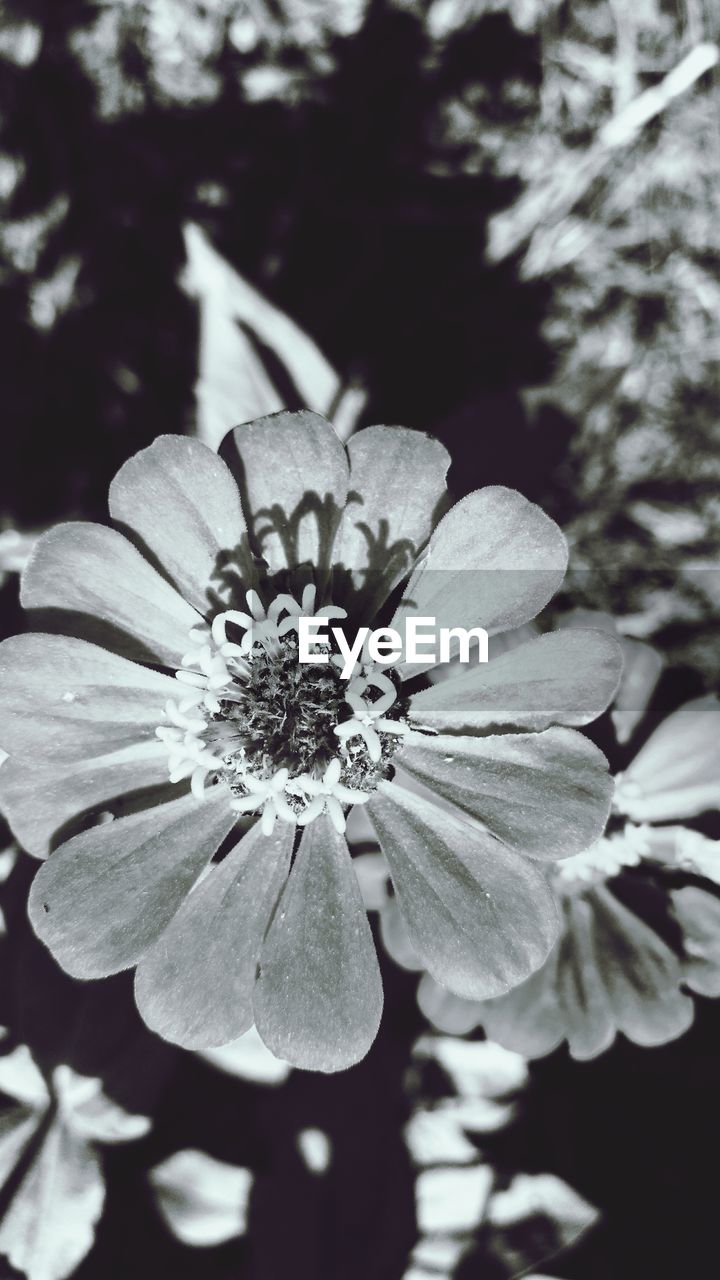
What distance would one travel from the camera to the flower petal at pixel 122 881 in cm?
114

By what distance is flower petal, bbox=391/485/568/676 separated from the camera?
1138 millimetres

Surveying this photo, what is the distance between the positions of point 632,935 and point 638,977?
0.07m

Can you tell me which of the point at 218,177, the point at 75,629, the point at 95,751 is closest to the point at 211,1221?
the point at 95,751

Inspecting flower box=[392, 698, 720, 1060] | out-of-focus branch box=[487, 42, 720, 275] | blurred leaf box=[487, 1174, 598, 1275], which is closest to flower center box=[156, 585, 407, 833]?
flower box=[392, 698, 720, 1060]

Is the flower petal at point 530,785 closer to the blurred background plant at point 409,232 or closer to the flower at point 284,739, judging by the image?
the flower at point 284,739

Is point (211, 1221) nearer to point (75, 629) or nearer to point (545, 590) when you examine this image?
point (75, 629)

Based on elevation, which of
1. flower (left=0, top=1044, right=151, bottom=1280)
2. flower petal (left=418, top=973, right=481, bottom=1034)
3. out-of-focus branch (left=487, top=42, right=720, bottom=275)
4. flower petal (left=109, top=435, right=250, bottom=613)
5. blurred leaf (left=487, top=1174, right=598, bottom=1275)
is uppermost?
out-of-focus branch (left=487, top=42, right=720, bottom=275)

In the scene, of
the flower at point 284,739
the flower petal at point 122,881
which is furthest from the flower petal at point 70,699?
the flower petal at point 122,881

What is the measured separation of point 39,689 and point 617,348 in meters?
1.26

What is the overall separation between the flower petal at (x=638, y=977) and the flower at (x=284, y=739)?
0.89 feet

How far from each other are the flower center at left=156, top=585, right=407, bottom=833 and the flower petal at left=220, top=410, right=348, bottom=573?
2.9 inches

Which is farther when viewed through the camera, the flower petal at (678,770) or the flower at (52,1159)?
the flower petal at (678,770)

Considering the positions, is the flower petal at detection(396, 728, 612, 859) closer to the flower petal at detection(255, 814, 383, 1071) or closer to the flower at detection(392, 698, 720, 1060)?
the flower petal at detection(255, 814, 383, 1071)

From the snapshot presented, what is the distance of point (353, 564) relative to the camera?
1.30 meters
